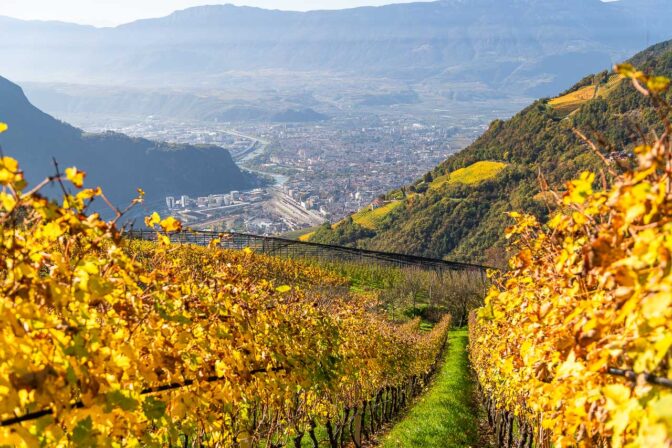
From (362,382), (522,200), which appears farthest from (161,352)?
(522,200)

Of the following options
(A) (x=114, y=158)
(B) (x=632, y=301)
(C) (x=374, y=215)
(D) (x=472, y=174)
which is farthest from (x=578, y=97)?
(A) (x=114, y=158)

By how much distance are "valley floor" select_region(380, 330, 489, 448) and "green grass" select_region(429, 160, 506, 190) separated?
74.5 m

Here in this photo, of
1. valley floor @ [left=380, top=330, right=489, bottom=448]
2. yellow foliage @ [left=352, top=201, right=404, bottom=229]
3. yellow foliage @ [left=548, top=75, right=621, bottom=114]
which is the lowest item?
yellow foliage @ [left=352, top=201, right=404, bottom=229]

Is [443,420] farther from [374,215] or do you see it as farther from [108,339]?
[374,215]

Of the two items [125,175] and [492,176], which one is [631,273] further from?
[125,175]

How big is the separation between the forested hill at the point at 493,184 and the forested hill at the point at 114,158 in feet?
295

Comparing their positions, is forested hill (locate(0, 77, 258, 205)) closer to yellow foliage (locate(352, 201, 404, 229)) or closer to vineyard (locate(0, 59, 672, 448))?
yellow foliage (locate(352, 201, 404, 229))

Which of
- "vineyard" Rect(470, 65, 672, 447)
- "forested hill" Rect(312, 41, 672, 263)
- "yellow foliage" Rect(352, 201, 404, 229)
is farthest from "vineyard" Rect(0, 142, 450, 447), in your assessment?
"yellow foliage" Rect(352, 201, 404, 229)

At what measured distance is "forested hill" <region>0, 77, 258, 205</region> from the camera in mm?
158625

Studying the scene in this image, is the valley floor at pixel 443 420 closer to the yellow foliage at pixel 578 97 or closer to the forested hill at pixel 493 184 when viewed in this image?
the forested hill at pixel 493 184

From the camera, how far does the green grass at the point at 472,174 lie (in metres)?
94.5

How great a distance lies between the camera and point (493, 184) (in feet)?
290

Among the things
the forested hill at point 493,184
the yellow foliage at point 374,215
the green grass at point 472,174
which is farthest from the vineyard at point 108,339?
the green grass at point 472,174

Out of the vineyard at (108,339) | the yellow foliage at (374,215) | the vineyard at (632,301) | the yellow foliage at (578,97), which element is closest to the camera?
the vineyard at (632,301)
